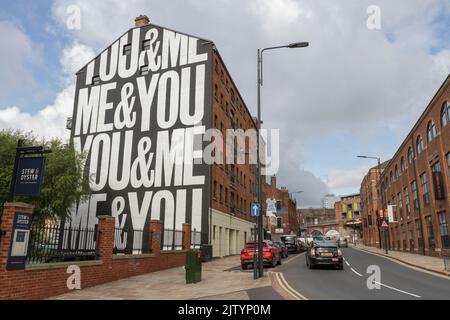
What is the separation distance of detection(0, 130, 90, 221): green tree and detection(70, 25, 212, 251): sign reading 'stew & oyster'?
569 cm

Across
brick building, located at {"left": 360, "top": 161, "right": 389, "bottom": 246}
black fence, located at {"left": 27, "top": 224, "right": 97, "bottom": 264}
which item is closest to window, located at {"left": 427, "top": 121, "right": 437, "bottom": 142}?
black fence, located at {"left": 27, "top": 224, "right": 97, "bottom": 264}

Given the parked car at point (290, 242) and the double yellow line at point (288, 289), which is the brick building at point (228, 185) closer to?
the parked car at point (290, 242)

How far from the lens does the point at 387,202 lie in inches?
2076

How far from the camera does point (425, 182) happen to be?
33.1m

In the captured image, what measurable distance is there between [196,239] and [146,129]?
10631 mm

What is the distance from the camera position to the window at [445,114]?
86.4 feet

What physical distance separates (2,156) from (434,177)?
30079 mm

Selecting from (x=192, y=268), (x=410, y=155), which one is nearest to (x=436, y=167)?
(x=410, y=155)

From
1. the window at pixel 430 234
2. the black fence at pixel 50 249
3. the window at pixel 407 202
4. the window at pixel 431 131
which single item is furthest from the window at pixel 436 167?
the black fence at pixel 50 249

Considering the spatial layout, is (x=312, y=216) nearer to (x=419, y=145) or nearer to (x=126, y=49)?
(x=419, y=145)

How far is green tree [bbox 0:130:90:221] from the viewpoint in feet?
72.6
